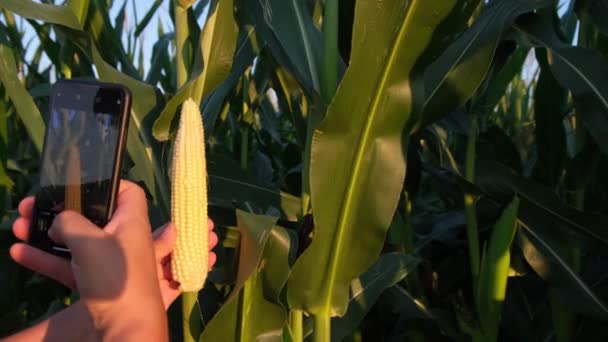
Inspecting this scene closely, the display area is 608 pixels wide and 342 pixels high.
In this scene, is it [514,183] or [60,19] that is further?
[514,183]

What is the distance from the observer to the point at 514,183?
4.63ft

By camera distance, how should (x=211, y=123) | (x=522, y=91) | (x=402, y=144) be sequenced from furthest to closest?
(x=522, y=91), (x=211, y=123), (x=402, y=144)

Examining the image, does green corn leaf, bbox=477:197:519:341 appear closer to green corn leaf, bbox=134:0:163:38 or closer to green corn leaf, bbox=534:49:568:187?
green corn leaf, bbox=534:49:568:187

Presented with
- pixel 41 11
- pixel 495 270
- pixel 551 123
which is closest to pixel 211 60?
pixel 41 11

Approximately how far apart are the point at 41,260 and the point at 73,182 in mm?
95

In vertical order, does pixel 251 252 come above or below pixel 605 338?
above

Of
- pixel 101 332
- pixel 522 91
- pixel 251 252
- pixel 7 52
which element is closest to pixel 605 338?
pixel 251 252

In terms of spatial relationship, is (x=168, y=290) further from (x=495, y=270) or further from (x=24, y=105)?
(x=495, y=270)

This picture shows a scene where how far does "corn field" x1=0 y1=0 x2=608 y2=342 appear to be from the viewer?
0.96 metres

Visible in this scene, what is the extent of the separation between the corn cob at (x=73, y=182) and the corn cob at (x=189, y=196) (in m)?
0.10

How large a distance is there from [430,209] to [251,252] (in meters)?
1.41

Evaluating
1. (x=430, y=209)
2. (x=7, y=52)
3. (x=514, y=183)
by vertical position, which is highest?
(x=7, y=52)

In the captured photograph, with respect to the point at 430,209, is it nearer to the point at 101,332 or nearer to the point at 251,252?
the point at 251,252

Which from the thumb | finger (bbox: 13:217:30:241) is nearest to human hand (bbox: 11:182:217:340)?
the thumb
